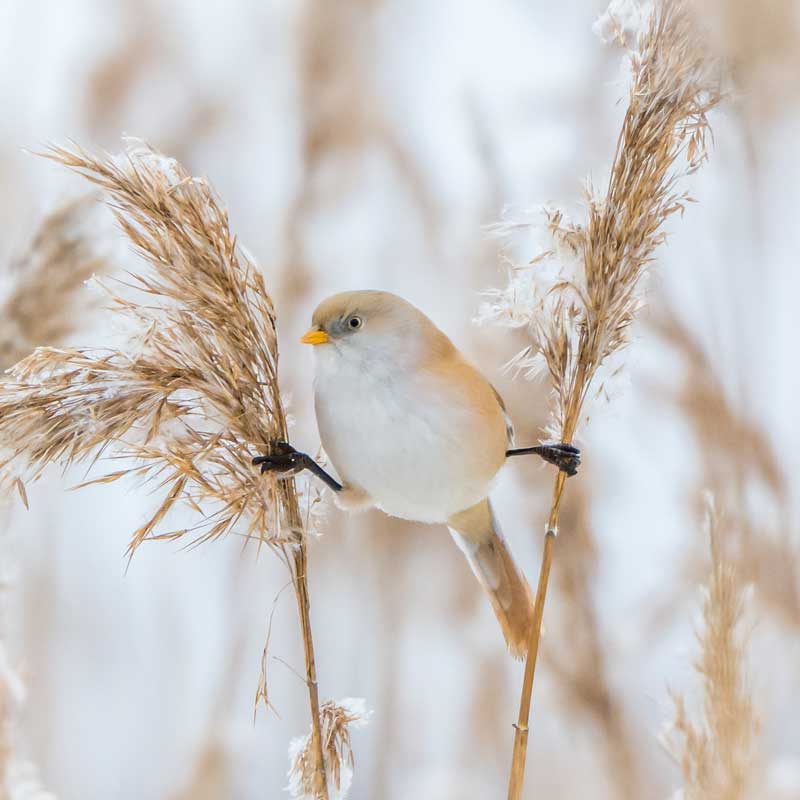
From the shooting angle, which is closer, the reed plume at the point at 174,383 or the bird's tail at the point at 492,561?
the reed plume at the point at 174,383

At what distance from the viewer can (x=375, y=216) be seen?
2.27 meters

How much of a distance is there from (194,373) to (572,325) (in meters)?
0.40

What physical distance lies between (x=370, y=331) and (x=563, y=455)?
Answer: 387 millimetres

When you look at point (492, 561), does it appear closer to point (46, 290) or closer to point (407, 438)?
point (407, 438)

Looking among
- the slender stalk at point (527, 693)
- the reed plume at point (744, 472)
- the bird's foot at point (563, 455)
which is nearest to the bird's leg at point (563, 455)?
the bird's foot at point (563, 455)

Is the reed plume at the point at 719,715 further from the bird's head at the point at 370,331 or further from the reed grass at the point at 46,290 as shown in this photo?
the reed grass at the point at 46,290

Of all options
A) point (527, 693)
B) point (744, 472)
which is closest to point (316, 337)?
point (527, 693)

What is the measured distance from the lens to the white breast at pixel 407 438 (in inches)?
45.2

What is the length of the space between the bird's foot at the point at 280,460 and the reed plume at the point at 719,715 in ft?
1.45

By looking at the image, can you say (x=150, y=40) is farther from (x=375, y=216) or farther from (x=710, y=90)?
(x=710, y=90)

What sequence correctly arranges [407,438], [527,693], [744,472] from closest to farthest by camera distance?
1. [527,693]
2. [407,438]
3. [744,472]

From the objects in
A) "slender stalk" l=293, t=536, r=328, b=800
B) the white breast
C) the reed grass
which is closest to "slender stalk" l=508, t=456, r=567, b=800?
"slender stalk" l=293, t=536, r=328, b=800

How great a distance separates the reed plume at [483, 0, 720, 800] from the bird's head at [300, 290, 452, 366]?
0.90 feet

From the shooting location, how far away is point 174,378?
928 millimetres
